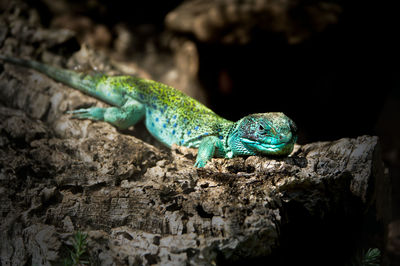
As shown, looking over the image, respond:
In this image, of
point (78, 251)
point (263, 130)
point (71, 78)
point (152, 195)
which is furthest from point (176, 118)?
point (78, 251)

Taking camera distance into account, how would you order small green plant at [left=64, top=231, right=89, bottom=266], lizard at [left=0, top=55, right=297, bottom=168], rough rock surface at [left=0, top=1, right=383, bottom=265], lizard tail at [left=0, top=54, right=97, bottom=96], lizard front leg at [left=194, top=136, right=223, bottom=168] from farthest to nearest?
lizard tail at [left=0, top=54, right=97, bottom=96], lizard front leg at [left=194, top=136, right=223, bottom=168], lizard at [left=0, top=55, right=297, bottom=168], rough rock surface at [left=0, top=1, right=383, bottom=265], small green plant at [left=64, top=231, right=89, bottom=266]

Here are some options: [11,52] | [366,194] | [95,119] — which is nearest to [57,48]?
[11,52]

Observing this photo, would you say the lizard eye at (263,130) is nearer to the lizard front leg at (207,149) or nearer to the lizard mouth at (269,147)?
the lizard mouth at (269,147)

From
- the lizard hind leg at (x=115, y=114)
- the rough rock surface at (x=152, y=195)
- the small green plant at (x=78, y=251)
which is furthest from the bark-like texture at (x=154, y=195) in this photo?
the lizard hind leg at (x=115, y=114)

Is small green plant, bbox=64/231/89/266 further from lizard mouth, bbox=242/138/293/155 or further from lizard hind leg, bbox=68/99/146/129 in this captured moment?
lizard hind leg, bbox=68/99/146/129

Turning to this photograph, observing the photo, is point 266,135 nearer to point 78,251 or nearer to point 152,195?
point 152,195

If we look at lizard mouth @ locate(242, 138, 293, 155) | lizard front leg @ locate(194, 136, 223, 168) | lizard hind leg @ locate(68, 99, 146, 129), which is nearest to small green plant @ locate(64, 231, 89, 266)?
lizard front leg @ locate(194, 136, 223, 168)
